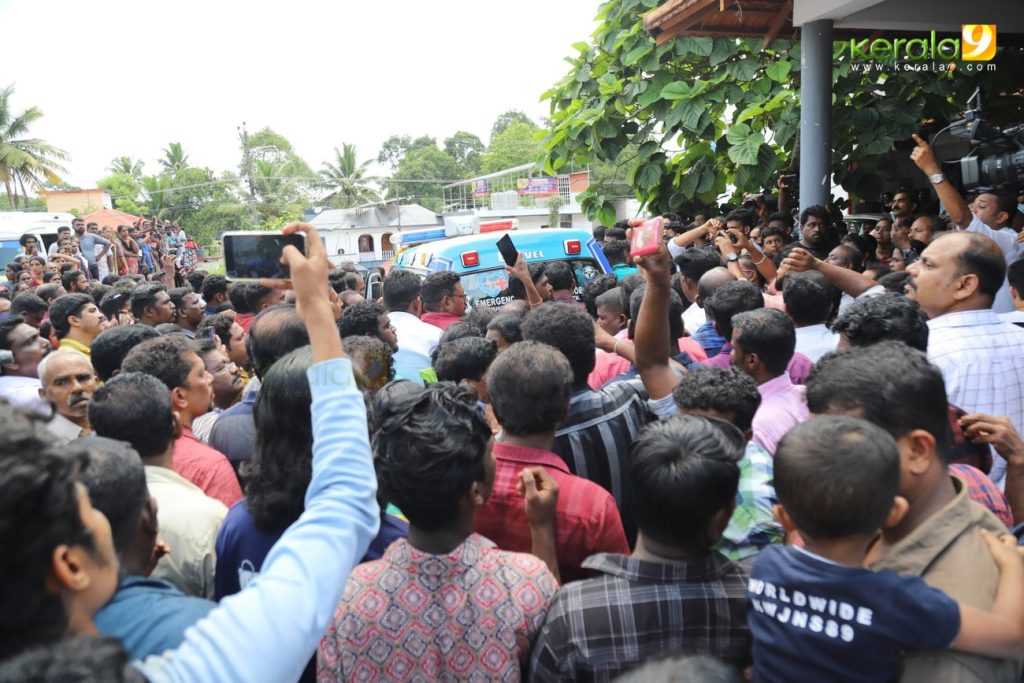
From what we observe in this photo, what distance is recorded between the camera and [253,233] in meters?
2.51

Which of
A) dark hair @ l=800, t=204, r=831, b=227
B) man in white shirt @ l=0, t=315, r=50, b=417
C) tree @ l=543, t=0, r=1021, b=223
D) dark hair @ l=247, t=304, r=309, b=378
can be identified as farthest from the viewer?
tree @ l=543, t=0, r=1021, b=223

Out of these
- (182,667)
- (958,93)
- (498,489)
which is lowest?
(498,489)

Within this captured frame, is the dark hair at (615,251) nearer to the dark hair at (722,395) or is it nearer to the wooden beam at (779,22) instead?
the wooden beam at (779,22)

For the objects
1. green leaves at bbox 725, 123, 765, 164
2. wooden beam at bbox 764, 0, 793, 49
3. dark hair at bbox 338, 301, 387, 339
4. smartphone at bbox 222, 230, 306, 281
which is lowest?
dark hair at bbox 338, 301, 387, 339

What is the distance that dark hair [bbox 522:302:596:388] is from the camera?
10.1ft

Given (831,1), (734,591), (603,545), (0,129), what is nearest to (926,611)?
(734,591)

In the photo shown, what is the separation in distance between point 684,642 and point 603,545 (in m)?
0.56

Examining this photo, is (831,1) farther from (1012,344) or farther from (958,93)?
(1012,344)

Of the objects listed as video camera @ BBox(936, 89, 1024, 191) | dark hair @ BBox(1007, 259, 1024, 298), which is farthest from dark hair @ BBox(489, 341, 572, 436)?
video camera @ BBox(936, 89, 1024, 191)

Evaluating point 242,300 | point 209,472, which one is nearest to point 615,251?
point 242,300

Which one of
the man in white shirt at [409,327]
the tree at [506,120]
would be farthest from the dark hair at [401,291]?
the tree at [506,120]

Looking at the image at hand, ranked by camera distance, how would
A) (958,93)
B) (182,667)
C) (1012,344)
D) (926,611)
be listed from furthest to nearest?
(958,93)
(1012,344)
(926,611)
(182,667)

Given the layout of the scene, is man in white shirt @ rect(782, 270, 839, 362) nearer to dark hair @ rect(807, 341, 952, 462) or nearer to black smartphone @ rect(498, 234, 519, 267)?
black smartphone @ rect(498, 234, 519, 267)

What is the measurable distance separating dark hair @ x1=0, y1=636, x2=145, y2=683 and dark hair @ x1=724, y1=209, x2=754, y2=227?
281 inches
